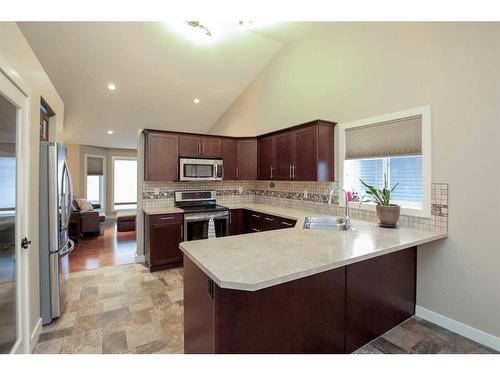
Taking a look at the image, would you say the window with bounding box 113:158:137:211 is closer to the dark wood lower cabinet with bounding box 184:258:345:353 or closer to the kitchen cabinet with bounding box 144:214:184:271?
the kitchen cabinet with bounding box 144:214:184:271

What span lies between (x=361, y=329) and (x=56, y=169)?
3.02m

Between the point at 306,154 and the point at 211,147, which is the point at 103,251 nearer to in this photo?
the point at 211,147

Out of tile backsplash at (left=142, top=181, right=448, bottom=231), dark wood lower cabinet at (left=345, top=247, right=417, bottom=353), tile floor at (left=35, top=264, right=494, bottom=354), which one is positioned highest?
tile backsplash at (left=142, top=181, right=448, bottom=231)

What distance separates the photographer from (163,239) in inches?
147

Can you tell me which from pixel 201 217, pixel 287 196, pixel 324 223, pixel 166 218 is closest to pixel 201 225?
pixel 201 217

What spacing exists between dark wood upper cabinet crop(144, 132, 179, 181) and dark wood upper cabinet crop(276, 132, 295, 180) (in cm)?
165

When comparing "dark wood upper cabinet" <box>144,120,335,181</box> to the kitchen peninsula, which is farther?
"dark wood upper cabinet" <box>144,120,335,181</box>

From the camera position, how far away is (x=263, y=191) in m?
4.95

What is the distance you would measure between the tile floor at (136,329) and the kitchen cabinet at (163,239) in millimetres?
536

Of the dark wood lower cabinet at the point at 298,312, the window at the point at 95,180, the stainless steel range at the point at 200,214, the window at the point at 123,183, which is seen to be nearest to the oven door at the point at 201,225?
the stainless steel range at the point at 200,214

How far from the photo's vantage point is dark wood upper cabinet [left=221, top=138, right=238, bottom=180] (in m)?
4.54

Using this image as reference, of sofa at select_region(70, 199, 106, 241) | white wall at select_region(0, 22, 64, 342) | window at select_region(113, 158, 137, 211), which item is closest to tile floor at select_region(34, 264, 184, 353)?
white wall at select_region(0, 22, 64, 342)

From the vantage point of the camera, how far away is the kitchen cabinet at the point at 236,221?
14.1 feet
